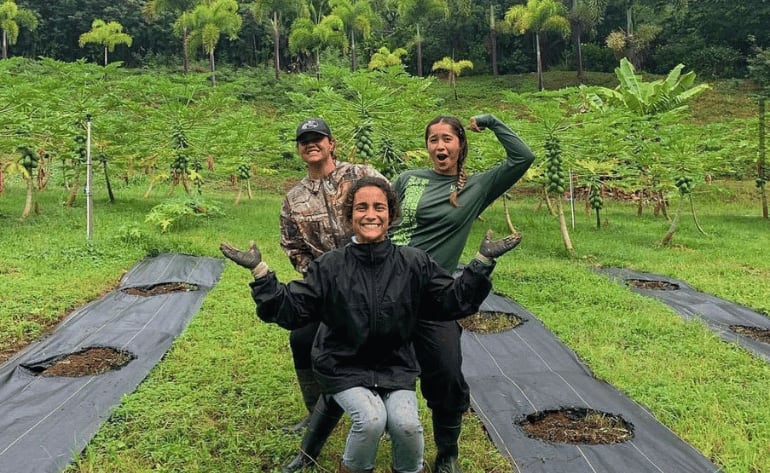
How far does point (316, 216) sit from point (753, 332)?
4.81m

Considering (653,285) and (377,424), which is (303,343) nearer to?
(377,424)

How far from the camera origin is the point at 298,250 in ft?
10.6

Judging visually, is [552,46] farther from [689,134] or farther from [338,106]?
[338,106]

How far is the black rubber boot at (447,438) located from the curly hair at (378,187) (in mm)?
942

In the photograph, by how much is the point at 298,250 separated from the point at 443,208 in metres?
0.84

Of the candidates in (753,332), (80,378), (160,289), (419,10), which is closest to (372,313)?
(80,378)

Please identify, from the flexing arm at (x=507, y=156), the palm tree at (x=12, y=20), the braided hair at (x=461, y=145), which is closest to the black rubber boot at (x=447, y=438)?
the braided hair at (x=461, y=145)

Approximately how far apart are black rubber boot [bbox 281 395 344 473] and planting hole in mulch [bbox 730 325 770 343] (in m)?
4.56

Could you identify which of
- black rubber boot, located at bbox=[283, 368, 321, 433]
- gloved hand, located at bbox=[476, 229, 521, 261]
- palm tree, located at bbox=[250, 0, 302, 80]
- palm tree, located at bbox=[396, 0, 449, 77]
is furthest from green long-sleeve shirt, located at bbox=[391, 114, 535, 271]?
palm tree, located at bbox=[396, 0, 449, 77]

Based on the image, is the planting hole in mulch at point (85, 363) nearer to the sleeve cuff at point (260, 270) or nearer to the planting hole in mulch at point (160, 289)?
the planting hole in mulch at point (160, 289)

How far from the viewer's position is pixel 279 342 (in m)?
5.06

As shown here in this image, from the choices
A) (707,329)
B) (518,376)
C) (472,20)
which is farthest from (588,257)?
(472,20)

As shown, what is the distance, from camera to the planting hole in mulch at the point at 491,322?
5.62 m

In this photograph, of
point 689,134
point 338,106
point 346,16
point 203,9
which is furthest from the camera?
point 346,16
